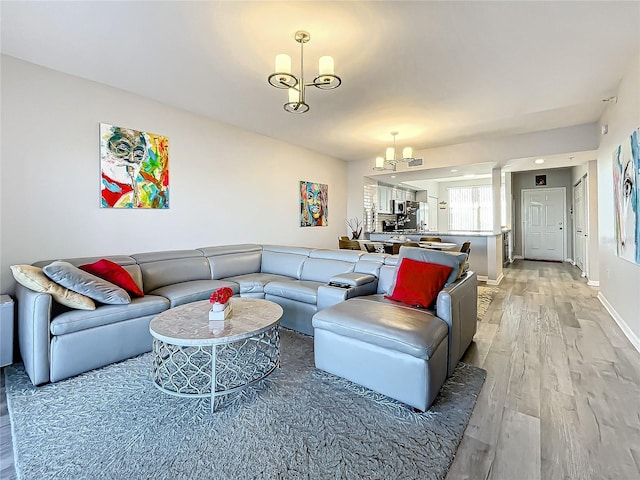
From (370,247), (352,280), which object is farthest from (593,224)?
(352,280)

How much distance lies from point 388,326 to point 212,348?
1.16 m

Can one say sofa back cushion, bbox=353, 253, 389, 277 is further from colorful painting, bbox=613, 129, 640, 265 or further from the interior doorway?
the interior doorway

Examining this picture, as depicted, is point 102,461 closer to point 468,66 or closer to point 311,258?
point 311,258

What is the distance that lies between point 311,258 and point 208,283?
131 centimetres

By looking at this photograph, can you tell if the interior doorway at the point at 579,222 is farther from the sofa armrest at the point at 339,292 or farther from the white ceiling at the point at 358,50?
the sofa armrest at the point at 339,292

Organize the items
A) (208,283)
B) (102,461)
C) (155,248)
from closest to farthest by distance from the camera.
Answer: (102,461) < (208,283) < (155,248)

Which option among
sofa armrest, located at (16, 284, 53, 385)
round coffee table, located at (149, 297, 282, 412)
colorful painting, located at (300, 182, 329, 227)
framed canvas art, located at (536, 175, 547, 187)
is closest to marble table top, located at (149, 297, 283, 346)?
round coffee table, located at (149, 297, 282, 412)

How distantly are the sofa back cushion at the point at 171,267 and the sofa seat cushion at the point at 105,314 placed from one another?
1.77ft

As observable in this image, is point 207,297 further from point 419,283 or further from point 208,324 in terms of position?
point 419,283

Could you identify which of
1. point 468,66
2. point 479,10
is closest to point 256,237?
point 468,66

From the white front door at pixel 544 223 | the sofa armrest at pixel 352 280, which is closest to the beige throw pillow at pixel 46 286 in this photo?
the sofa armrest at pixel 352 280

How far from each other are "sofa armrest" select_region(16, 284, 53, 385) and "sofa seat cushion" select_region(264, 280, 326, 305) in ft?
6.44

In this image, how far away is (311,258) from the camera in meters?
4.01

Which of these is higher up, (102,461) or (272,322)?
(272,322)
